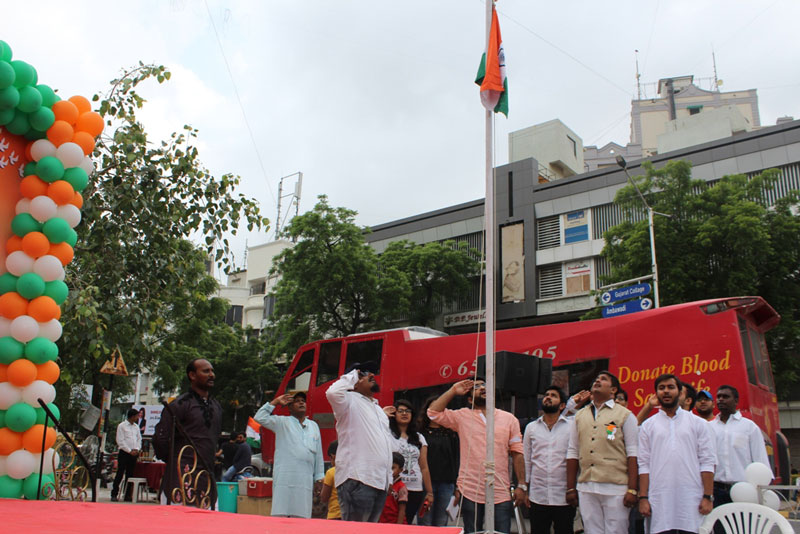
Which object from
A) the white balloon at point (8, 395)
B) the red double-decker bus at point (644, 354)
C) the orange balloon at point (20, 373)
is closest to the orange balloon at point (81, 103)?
the orange balloon at point (20, 373)

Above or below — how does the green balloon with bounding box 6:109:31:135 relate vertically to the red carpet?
above

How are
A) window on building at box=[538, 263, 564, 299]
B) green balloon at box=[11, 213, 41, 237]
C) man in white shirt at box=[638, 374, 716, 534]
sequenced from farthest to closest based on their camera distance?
window on building at box=[538, 263, 564, 299] → green balloon at box=[11, 213, 41, 237] → man in white shirt at box=[638, 374, 716, 534]

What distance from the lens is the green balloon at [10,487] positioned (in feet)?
19.7

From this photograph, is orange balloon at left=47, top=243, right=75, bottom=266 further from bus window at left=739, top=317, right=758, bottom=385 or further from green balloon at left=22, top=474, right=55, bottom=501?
bus window at left=739, top=317, right=758, bottom=385

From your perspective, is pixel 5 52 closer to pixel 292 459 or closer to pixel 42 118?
pixel 42 118

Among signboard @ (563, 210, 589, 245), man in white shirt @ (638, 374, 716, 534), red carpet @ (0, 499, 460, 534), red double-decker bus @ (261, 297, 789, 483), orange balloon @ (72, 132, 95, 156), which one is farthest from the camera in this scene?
signboard @ (563, 210, 589, 245)

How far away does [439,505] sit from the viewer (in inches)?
309

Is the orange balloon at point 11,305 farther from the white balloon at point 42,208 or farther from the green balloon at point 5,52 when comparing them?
the green balloon at point 5,52

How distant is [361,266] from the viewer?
→ 26.4 metres

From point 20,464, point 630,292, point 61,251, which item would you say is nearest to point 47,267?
point 61,251

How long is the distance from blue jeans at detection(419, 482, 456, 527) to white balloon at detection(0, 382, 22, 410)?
4.30 meters

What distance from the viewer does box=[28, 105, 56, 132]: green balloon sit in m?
6.67

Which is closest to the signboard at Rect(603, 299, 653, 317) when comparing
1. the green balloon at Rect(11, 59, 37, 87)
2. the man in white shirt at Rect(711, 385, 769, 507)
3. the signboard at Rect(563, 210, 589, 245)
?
the man in white shirt at Rect(711, 385, 769, 507)

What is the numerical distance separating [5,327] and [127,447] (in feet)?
24.5
